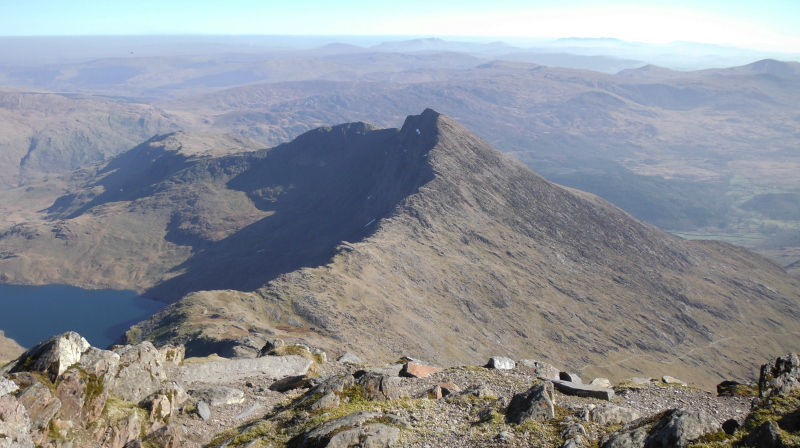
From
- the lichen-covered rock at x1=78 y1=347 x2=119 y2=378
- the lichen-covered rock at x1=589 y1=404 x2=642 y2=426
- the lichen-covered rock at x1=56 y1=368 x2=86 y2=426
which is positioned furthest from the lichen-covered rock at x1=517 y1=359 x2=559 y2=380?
the lichen-covered rock at x1=56 y1=368 x2=86 y2=426

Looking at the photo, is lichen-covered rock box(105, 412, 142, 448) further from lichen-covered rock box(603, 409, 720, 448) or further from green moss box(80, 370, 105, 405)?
lichen-covered rock box(603, 409, 720, 448)

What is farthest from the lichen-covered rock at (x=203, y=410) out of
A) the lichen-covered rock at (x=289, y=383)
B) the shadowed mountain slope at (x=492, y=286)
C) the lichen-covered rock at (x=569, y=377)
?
the shadowed mountain slope at (x=492, y=286)

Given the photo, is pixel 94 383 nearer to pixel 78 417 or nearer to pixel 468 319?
pixel 78 417

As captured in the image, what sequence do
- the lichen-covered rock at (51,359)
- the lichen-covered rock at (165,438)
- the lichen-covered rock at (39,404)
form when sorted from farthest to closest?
the lichen-covered rock at (51,359), the lichen-covered rock at (165,438), the lichen-covered rock at (39,404)

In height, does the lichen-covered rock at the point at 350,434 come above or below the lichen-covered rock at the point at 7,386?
below

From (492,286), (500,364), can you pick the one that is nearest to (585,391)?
(500,364)

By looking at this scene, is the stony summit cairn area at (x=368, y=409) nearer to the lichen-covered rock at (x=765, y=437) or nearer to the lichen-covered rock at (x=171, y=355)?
the lichen-covered rock at (x=765, y=437)
